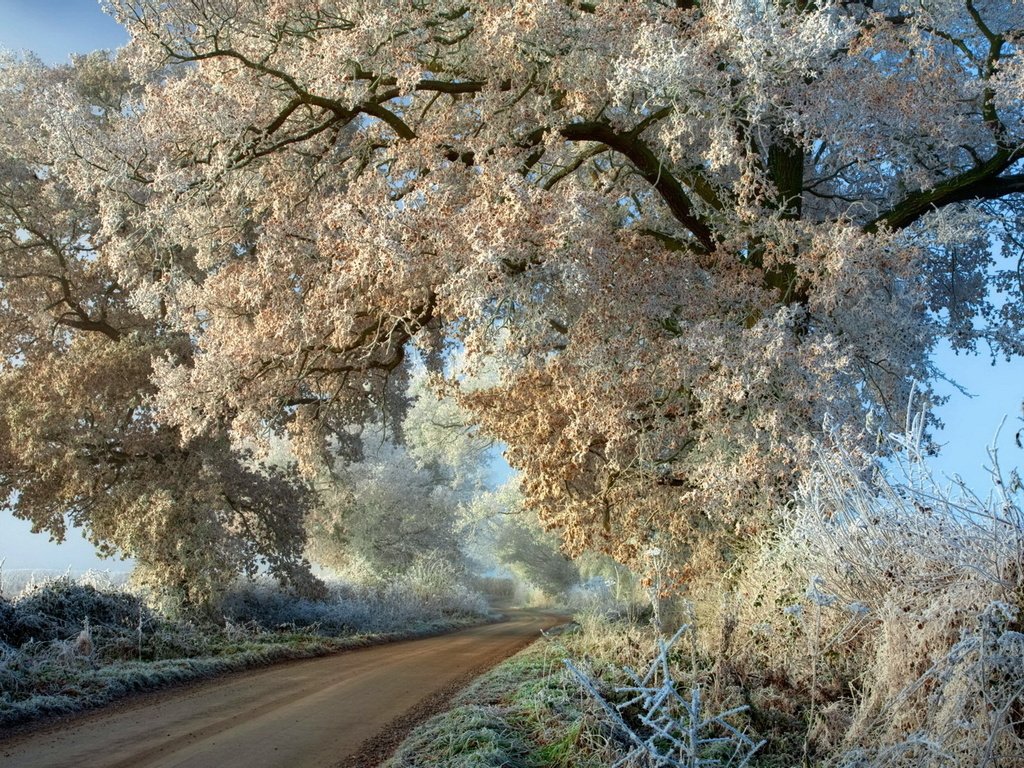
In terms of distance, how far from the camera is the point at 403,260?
967 cm

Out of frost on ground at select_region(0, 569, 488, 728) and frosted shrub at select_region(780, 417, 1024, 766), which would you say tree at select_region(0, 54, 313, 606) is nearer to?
frost on ground at select_region(0, 569, 488, 728)

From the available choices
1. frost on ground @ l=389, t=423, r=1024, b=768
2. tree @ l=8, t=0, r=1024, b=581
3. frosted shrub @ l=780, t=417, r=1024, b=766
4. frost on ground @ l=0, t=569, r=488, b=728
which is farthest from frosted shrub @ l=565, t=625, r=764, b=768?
frost on ground @ l=0, t=569, r=488, b=728

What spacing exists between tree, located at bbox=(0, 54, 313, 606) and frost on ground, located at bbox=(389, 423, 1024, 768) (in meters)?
10.4

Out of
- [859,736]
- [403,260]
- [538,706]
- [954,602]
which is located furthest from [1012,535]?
[403,260]

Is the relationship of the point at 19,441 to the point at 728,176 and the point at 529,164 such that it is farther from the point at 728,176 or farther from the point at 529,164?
the point at 728,176

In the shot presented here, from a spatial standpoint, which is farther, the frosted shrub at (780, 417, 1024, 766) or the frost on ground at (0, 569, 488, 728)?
the frost on ground at (0, 569, 488, 728)

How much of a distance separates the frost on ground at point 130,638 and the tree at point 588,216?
3137 mm

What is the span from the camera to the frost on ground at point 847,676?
4.93 meters

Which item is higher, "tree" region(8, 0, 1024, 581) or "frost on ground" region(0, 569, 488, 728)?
"tree" region(8, 0, 1024, 581)

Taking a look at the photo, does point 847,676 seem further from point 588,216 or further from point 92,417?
point 92,417

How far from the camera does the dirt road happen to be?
6.52 m

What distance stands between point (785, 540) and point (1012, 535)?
279cm

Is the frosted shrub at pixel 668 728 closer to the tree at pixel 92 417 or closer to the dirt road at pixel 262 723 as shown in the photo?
the dirt road at pixel 262 723

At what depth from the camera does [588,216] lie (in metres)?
9.49
